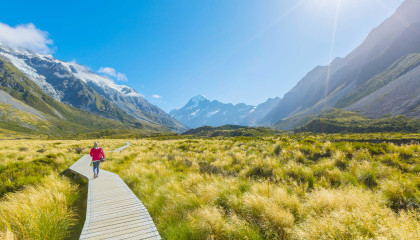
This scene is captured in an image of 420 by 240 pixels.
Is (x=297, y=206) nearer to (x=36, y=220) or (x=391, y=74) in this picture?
(x=36, y=220)

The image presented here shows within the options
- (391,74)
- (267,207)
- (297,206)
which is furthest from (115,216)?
(391,74)

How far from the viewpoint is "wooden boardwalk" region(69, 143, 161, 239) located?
17.0 ft

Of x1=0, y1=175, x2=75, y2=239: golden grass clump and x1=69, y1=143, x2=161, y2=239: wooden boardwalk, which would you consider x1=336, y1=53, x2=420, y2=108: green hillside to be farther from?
x1=0, y1=175, x2=75, y2=239: golden grass clump

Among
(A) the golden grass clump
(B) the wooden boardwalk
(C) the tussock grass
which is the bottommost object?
(C) the tussock grass

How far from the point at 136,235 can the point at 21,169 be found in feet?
41.4

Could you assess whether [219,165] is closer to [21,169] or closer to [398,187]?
[398,187]

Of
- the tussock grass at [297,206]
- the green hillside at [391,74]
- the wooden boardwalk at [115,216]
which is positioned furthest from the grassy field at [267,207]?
the green hillside at [391,74]

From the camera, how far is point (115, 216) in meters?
6.18

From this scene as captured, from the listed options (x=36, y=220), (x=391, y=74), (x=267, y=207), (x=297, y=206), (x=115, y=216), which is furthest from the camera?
(x=391, y=74)

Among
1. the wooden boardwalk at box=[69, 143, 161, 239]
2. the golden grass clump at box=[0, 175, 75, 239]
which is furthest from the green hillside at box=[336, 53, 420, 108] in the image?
the golden grass clump at box=[0, 175, 75, 239]

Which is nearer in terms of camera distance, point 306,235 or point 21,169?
point 306,235

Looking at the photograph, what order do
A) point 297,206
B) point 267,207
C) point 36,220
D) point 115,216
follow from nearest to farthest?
point 267,207, point 297,206, point 36,220, point 115,216

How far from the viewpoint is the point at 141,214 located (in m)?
6.27

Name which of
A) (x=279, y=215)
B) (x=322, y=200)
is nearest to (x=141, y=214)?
(x=279, y=215)
